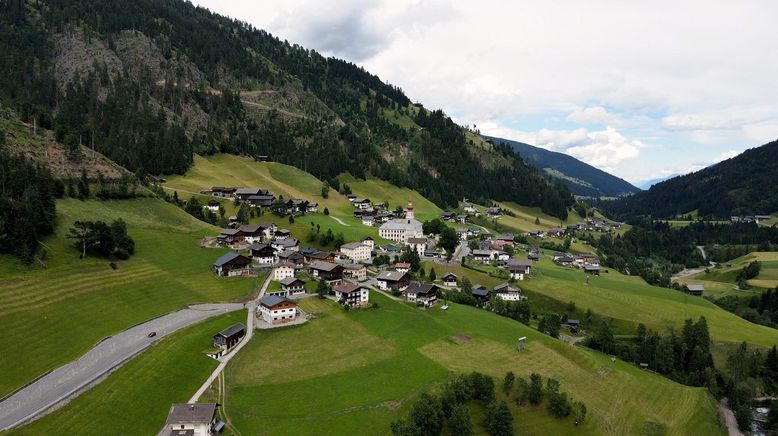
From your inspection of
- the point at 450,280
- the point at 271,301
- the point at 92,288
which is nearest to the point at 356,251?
the point at 450,280

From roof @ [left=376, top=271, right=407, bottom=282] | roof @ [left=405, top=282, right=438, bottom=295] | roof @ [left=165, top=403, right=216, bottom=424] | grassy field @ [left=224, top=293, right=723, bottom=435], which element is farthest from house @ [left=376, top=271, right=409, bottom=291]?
roof @ [left=165, top=403, right=216, bottom=424]

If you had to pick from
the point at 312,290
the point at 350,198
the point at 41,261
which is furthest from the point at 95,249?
the point at 350,198

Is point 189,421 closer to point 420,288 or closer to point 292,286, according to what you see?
point 292,286

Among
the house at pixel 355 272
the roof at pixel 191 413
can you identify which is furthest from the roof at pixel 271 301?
the house at pixel 355 272

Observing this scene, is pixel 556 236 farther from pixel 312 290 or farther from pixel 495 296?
pixel 312 290

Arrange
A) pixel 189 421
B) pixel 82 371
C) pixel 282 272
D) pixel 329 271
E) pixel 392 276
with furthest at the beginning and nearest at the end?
pixel 392 276 < pixel 329 271 < pixel 282 272 < pixel 82 371 < pixel 189 421

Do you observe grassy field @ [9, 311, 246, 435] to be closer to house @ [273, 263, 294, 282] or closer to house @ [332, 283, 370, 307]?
house @ [332, 283, 370, 307]
